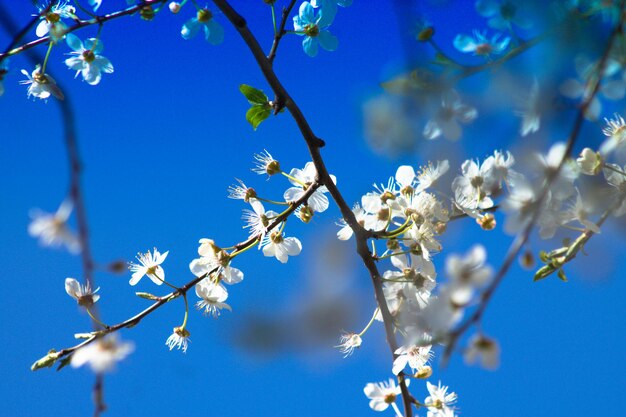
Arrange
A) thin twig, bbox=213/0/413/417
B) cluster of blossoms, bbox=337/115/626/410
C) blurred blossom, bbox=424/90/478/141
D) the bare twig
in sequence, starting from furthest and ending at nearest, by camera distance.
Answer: thin twig, bbox=213/0/413/417 → cluster of blossoms, bbox=337/115/626/410 → blurred blossom, bbox=424/90/478/141 → the bare twig

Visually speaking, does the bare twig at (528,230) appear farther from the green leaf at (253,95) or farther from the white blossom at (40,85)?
the white blossom at (40,85)

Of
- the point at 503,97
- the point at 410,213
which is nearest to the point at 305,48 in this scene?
the point at 410,213

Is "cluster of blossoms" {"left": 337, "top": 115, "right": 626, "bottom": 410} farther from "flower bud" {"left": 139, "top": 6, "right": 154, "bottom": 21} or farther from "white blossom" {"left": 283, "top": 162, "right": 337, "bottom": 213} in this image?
"flower bud" {"left": 139, "top": 6, "right": 154, "bottom": 21}

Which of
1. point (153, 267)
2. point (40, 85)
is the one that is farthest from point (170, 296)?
point (40, 85)

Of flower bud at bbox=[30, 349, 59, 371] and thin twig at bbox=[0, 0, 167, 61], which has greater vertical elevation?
thin twig at bbox=[0, 0, 167, 61]

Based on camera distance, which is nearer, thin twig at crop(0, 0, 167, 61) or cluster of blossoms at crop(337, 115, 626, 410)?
cluster of blossoms at crop(337, 115, 626, 410)

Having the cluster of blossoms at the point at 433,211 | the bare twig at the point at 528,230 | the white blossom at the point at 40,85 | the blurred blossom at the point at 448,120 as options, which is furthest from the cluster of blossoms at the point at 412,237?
the white blossom at the point at 40,85

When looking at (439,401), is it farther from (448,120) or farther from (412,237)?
(448,120)

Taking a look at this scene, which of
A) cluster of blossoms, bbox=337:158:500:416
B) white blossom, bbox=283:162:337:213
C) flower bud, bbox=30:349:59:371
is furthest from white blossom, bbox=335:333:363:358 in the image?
flower bud, bbox=30:349:59:371
